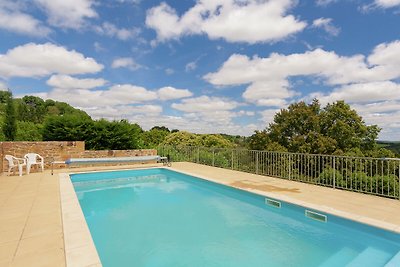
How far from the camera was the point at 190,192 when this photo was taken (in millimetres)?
7980

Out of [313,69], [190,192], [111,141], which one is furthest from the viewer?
[313,69]

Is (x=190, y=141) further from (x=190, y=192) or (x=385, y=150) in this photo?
(x=190, y=192)

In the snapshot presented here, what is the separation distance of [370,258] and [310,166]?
211 inches

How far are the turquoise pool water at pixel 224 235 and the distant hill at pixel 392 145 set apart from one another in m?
17.3

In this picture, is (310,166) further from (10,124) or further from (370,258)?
(10,124)

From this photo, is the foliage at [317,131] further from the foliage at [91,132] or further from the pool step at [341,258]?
the pool step at [341,258]

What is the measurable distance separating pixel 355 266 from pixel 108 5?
11.5m

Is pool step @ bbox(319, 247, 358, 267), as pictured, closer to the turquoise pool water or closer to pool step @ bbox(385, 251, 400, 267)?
the turquoise pool water

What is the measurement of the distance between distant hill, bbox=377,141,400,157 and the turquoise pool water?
56.9ft

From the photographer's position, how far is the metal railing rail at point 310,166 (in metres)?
6.44

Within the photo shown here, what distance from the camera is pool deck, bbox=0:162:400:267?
10.1 ft

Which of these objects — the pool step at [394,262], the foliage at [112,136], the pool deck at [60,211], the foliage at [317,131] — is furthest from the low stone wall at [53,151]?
the foliage at [317,131]

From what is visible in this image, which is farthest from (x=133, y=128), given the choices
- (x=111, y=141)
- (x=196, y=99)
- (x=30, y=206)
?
(x=196, y=99)

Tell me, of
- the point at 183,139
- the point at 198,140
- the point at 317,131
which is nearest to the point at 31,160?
the point at 183,139
